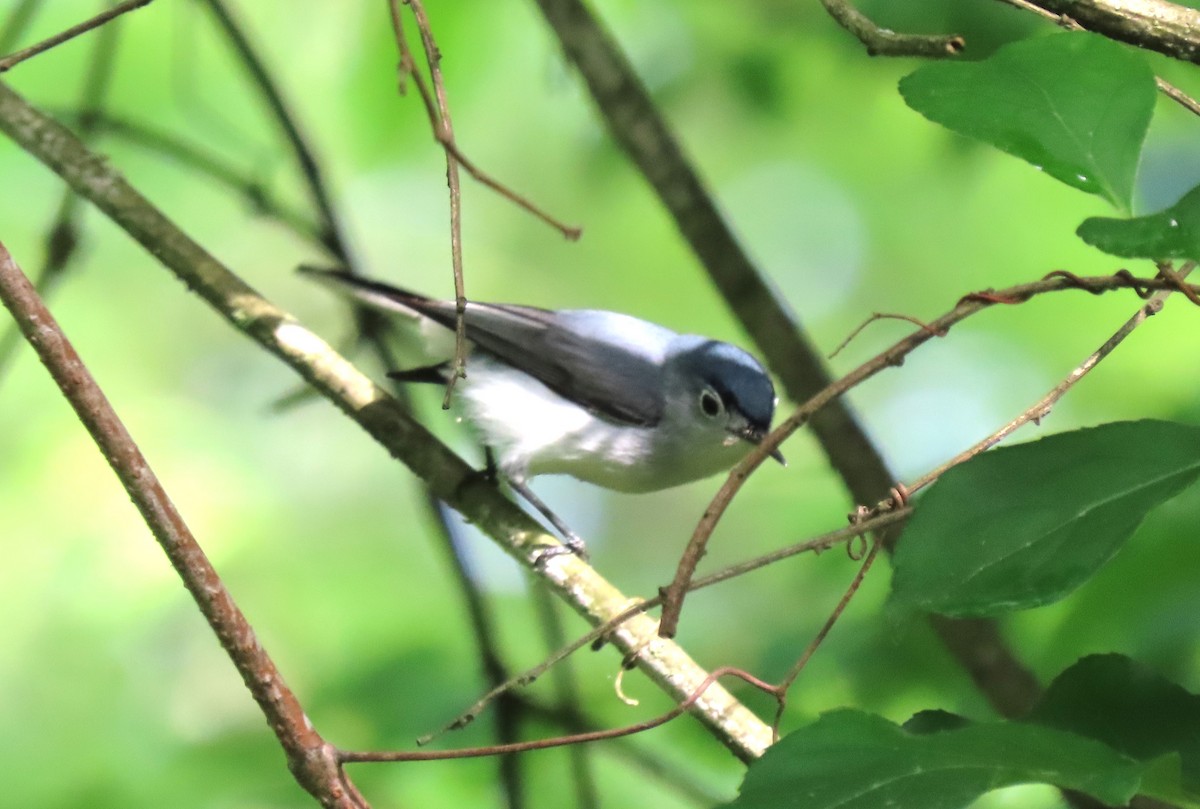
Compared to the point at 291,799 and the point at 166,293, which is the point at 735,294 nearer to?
the point at 291,799

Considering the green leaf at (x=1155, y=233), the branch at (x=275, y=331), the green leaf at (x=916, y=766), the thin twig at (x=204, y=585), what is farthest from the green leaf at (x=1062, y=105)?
the branch at (x=275, y=331)

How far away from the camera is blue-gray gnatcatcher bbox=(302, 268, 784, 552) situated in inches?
Result: 114

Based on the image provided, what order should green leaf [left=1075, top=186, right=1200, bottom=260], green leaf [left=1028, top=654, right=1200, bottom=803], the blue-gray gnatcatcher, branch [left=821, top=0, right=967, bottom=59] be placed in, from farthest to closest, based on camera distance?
the blue-gray gnatcatcher < branch [left=821, top=0, right=967, bottom=59] < green leaf [left=1028, top=654, right=1200, bottom=803] < green leaf [left=1075, top=186, right=1200, bottom=260]

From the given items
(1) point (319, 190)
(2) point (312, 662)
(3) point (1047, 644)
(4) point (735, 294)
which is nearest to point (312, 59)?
(1) point (319, 190)

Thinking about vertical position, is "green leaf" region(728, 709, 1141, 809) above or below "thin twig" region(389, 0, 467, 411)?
below

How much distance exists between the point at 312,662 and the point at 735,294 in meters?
1.92

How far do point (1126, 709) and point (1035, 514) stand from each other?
0.76ft

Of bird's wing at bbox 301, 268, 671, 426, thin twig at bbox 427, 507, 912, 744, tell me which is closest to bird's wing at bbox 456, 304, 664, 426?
bird's wing at bbox 301, 268, 671, 426

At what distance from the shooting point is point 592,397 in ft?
9.87

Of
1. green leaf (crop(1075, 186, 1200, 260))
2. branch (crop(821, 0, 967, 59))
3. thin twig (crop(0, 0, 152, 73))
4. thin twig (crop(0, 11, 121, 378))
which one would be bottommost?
green leaf (crop(1075, 186, 1200, 260))

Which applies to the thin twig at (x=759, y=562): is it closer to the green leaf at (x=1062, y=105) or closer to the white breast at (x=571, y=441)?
the green leaf at (x=1062, y=105)

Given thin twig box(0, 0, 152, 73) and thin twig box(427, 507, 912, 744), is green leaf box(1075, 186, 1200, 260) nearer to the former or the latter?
thin twig box(427, 507, 912, 744)

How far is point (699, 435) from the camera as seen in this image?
2982mm

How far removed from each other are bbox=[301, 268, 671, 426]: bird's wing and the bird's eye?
11 centimetres
